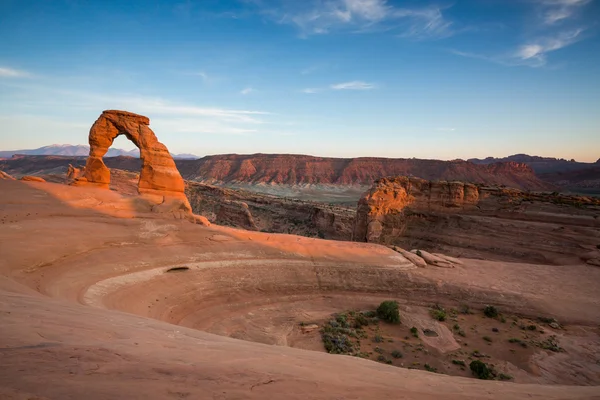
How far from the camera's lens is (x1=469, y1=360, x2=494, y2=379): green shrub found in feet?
38.9

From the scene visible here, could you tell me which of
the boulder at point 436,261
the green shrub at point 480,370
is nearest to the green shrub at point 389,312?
the green shrub at point 480,370

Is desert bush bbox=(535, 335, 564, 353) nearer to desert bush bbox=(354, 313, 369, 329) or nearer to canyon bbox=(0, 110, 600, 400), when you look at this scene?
canyon bbox=(0, 110, 600, 400)

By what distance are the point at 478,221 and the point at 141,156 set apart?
27671mm

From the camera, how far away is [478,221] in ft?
94.6

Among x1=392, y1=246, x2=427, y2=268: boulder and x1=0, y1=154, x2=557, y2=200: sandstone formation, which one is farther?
x1=0, y1=154, x2=557, y2=200: sandstone formation

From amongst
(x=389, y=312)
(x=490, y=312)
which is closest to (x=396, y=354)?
(x=389, y=312)

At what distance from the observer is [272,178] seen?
13050 cm

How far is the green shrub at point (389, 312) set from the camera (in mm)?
16156

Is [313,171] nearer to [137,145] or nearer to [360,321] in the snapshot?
[137,145]

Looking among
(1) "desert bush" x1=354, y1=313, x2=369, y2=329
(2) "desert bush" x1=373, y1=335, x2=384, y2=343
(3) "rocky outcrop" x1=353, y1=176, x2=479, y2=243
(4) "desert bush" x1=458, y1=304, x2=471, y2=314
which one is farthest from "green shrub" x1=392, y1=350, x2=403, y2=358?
(3) "rocky outcrop" x1=353, y1=176, x2=479, y2=243

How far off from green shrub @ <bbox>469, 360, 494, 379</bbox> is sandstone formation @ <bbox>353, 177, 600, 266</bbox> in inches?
398

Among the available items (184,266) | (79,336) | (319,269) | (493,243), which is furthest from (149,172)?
(493,243)

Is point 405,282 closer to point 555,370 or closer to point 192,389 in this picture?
point 555,370

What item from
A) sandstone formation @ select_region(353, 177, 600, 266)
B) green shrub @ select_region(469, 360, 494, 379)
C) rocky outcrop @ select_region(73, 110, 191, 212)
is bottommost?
green shrub @ select_region(469, 360, 494, 379)
